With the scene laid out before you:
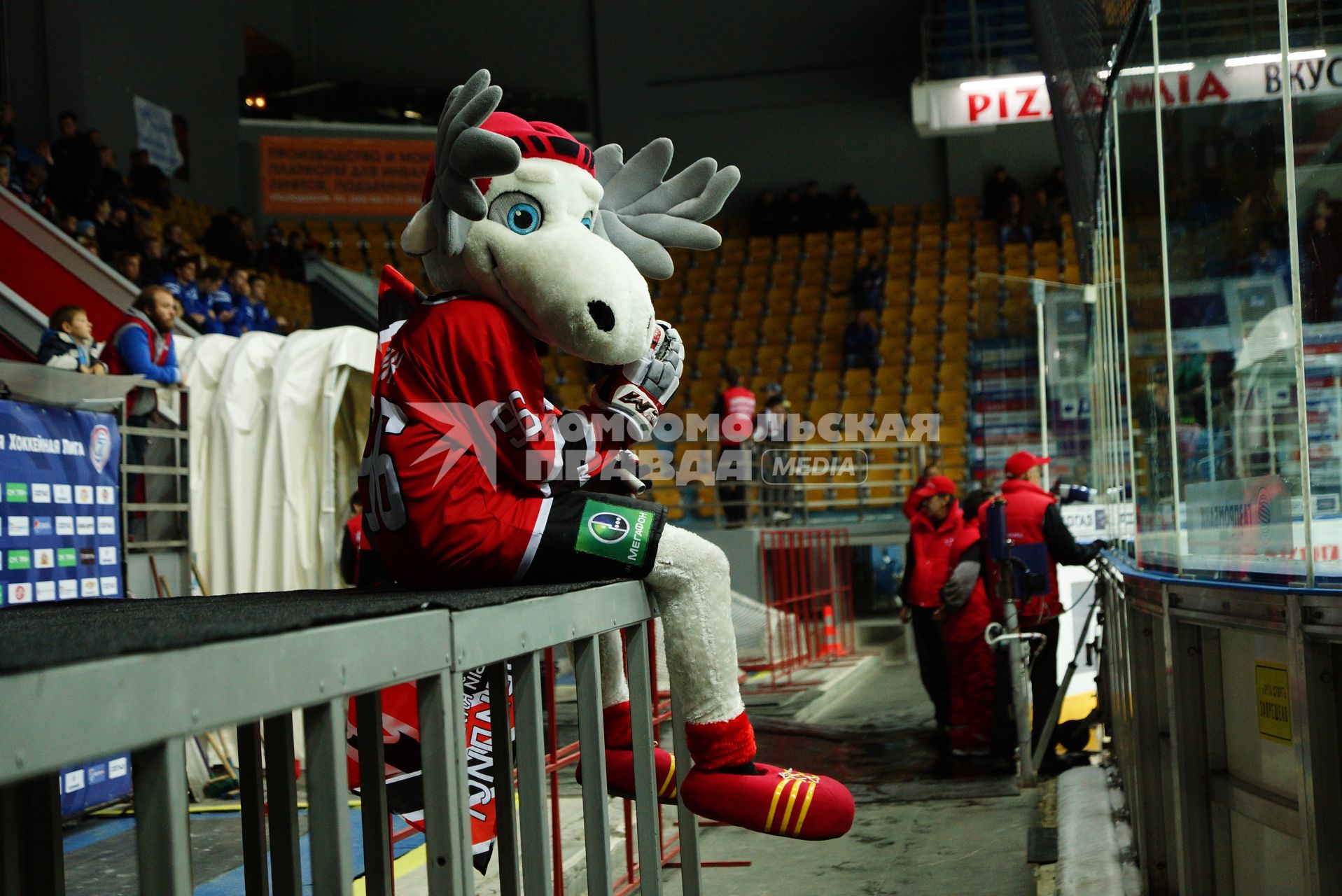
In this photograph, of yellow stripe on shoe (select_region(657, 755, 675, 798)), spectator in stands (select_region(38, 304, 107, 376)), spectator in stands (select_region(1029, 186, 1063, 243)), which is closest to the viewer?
yellow stripe on shoe (select_region(657, 755, 675, 798))

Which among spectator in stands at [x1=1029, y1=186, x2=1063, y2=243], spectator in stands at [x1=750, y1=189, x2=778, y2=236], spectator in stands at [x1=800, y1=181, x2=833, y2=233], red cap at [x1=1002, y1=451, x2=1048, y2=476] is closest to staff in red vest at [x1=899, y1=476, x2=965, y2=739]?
red cap at [x1=1002, y1=451, x2=1048, y2=476]

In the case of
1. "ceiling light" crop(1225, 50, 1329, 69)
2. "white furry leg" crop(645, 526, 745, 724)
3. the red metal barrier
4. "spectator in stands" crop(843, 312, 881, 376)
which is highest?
"spectator in stands" crop(843, 312, 881, 376)

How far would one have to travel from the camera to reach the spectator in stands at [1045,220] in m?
17.8

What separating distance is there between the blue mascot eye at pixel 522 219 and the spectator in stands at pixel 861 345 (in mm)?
13751

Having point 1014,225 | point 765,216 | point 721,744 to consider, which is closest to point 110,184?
point 765,216

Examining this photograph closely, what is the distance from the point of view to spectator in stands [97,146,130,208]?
12.2 m

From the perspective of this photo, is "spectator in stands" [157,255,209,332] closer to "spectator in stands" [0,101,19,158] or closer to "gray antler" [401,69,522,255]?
"spectator in stands" [0,101,19,158]

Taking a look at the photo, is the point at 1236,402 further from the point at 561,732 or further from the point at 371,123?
the point at 371,123

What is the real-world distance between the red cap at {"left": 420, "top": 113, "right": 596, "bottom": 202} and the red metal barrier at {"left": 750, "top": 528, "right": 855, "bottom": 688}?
7.38 m

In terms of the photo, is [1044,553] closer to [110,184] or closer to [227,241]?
[110,184]

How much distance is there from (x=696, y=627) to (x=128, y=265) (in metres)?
8.77

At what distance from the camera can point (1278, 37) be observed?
237 centimetres

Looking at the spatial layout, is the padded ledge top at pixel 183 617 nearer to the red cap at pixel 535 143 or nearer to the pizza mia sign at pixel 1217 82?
the red cap at pixel 535 143

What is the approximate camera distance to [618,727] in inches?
123
